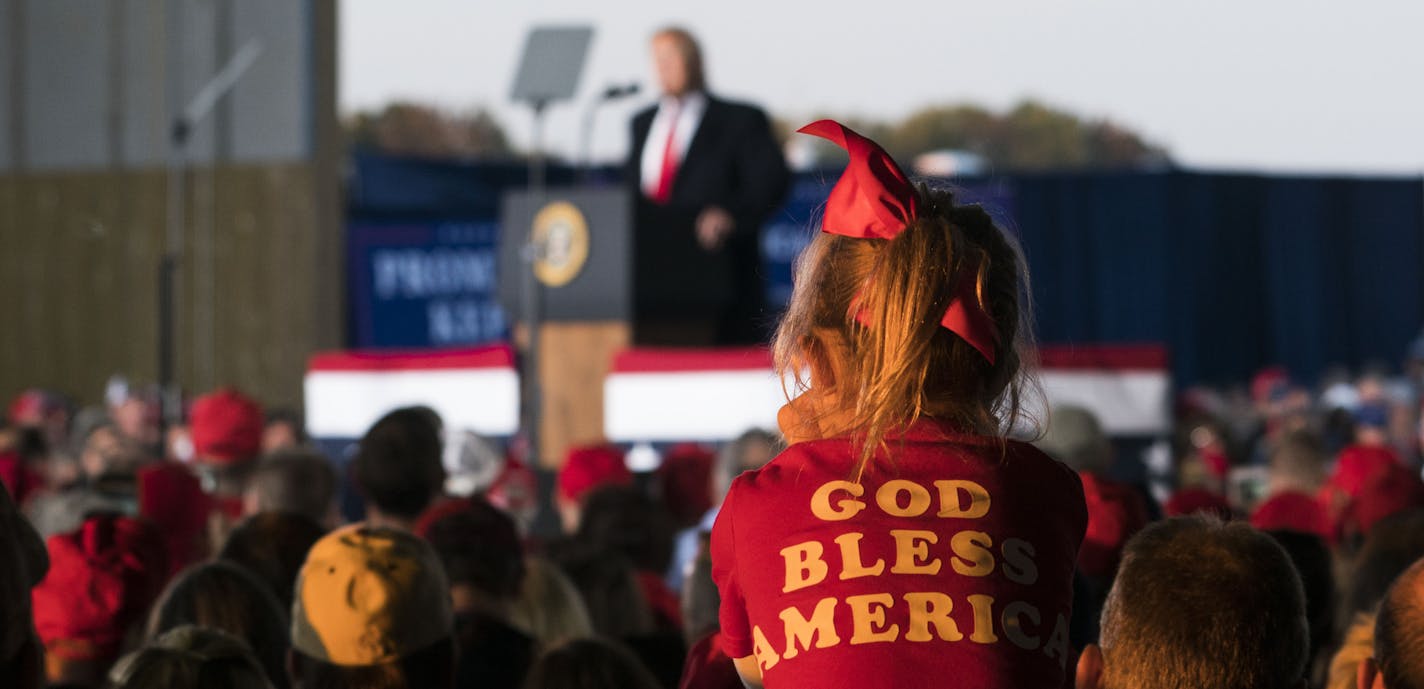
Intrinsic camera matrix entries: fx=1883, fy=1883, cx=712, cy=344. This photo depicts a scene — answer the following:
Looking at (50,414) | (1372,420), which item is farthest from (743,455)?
(1372,420)

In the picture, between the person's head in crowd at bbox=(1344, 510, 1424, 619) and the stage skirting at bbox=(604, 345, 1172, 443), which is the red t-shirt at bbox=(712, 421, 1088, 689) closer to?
the person's head in crowd at bbox=(1344, 510, 1424, 619)

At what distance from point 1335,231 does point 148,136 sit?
37.9 feet

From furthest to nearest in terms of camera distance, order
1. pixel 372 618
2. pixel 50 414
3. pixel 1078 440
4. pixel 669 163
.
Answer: pixel 50 414
pixel 669 163
pixel 1078 440
pixel 372 618

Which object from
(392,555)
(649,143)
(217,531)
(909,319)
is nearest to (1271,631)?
(909,319)

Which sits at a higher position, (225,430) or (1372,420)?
(225,430)

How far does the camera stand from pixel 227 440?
18.9 feet

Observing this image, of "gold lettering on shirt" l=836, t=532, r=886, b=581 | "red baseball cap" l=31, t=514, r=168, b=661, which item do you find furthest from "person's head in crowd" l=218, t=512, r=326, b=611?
"gold lettering on shirt" l=836, t=532, r=886, b=581

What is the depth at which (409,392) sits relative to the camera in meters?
7.36

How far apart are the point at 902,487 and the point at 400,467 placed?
2.52 m

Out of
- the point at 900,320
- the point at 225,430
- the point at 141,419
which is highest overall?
the point at 900,320

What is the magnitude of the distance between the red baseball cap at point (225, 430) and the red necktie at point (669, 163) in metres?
2.11

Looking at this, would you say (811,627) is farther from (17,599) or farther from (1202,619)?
(17,599)

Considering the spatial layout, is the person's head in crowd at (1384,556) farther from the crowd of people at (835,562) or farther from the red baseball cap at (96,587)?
the red baseball cap at (96,587)

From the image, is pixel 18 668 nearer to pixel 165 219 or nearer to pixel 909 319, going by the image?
pixel 909 319
